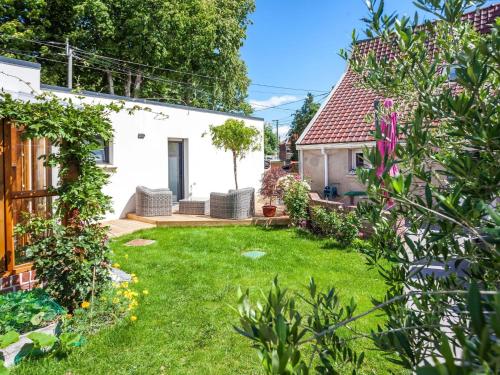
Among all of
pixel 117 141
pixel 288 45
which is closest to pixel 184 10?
pixel 288 45

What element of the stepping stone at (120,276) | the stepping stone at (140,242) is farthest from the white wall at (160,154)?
the stepping stone at (120,276)

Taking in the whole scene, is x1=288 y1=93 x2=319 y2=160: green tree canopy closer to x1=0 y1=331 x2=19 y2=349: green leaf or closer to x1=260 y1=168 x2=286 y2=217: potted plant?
x1=260 y1=168 x2=286 y2=217: potted plant

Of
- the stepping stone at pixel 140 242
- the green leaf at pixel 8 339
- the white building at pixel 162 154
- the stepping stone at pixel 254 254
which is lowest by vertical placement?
the stepping stone at pixel 254 254

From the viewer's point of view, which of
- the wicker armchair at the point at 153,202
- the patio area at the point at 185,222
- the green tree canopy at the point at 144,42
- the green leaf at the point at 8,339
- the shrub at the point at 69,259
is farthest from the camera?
the green tree canopy at the point at 144,42

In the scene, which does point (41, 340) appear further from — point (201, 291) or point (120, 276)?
point (120, 276)

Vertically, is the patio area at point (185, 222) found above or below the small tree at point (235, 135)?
below

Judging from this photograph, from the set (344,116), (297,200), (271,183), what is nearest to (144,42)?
(344,116)

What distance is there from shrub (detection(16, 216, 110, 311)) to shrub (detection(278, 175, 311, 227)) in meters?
6.52

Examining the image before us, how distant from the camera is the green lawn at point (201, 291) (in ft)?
12.1

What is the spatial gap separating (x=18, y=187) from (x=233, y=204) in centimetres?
709

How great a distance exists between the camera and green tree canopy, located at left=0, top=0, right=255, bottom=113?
2103 cm

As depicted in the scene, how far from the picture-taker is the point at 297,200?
10.5 m

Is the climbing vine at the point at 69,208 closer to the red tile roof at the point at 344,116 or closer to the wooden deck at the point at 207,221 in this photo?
the wooden deck at the point at 207,221

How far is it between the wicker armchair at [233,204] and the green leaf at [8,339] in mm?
8291
